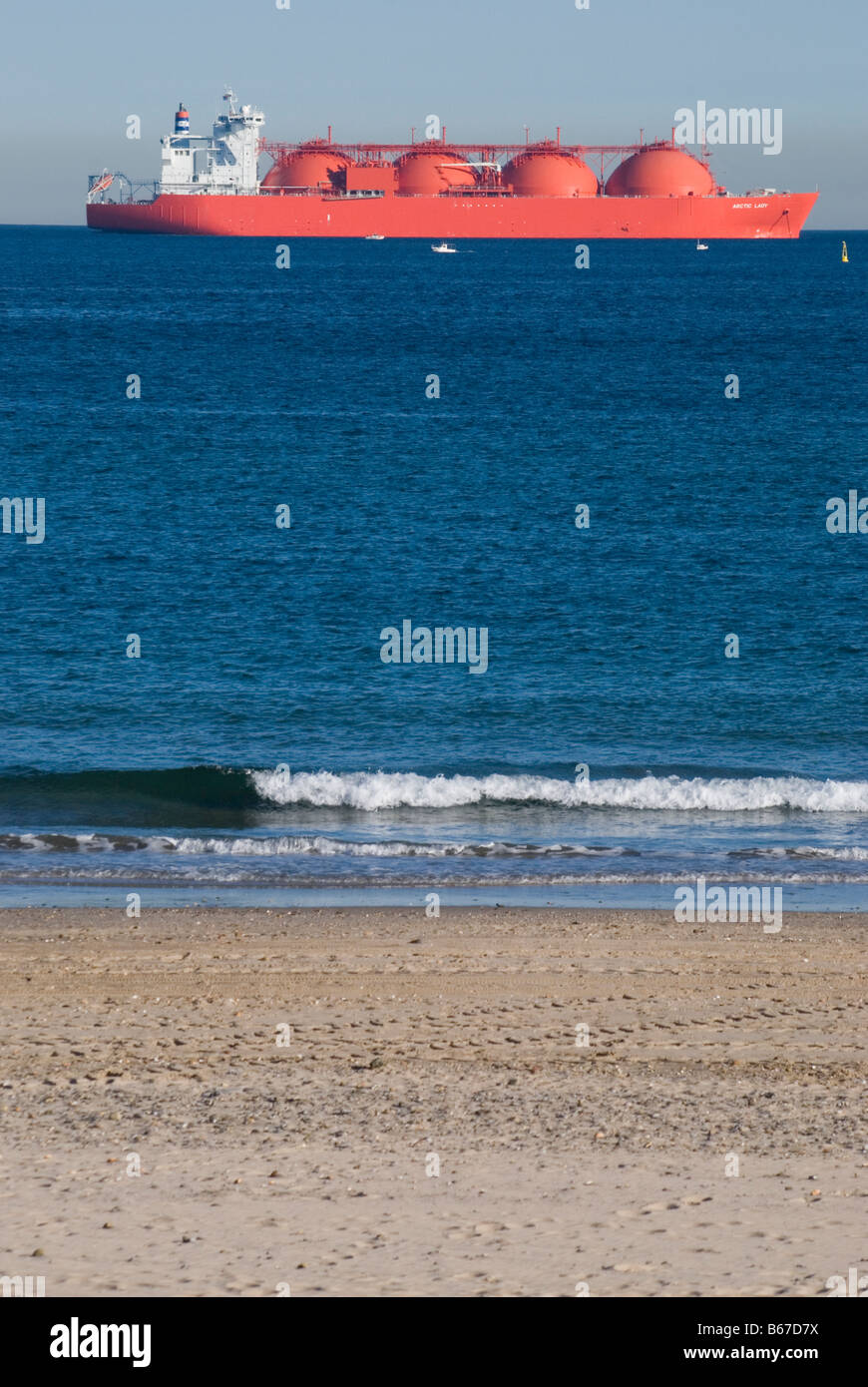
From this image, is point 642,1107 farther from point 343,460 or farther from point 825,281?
point 825,281

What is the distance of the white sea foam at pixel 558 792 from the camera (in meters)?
18.6

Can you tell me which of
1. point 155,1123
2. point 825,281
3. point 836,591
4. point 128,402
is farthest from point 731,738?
point 825,281

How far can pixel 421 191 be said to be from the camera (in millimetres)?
175000

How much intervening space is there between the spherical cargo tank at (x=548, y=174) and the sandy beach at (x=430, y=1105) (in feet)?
555

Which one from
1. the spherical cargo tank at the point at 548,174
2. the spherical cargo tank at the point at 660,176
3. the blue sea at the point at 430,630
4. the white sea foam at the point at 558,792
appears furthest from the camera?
the spherical cargo tank at the point at 660,176

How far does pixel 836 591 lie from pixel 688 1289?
2460 cm

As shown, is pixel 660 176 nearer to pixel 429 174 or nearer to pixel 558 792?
pixel 429 174

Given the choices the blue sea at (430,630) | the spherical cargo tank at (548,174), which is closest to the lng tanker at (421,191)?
the spherical cargo tank at (548,174)

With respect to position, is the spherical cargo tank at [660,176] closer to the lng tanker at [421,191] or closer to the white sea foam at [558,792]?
the lng tanker at [421,191]

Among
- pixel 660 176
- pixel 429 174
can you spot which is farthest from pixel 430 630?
pixel 660 176

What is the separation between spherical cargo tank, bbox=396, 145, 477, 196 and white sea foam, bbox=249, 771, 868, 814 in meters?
166

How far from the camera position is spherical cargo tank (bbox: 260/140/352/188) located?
173875 millimetres

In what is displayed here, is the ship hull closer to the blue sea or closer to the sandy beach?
the blue sea

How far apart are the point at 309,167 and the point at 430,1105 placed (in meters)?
178
